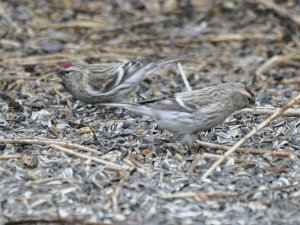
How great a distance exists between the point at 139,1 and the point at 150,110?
4.59 meters

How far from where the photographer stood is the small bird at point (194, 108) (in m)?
5.64

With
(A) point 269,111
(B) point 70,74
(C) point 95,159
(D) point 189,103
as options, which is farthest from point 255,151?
(B) point 70,74

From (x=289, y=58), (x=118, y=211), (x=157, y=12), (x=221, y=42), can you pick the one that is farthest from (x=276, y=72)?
(x=118, y=211)

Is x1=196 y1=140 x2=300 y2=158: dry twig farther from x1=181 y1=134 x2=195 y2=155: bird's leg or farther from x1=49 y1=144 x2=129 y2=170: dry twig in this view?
x1=49 y1=144 x2=129 y2=170: dry twig

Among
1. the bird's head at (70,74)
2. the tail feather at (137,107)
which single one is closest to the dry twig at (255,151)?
the tail feather at (137,107)

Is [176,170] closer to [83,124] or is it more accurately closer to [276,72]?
[83,124]

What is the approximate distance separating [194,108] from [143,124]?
81 centimetres

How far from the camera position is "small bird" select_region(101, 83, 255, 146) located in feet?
18.5

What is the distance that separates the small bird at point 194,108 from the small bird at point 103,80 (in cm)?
109

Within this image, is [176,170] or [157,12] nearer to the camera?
[176,170]

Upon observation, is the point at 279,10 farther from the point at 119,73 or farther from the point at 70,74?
the point at 70,74

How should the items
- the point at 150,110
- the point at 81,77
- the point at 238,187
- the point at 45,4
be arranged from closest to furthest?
the point at 238,187 < the point at 150,110 < the point at 81,77 < the point at 45,4

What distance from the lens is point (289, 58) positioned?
8484 mm

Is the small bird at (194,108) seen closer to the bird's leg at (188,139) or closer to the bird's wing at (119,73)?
the bird's leg at (188,139)
